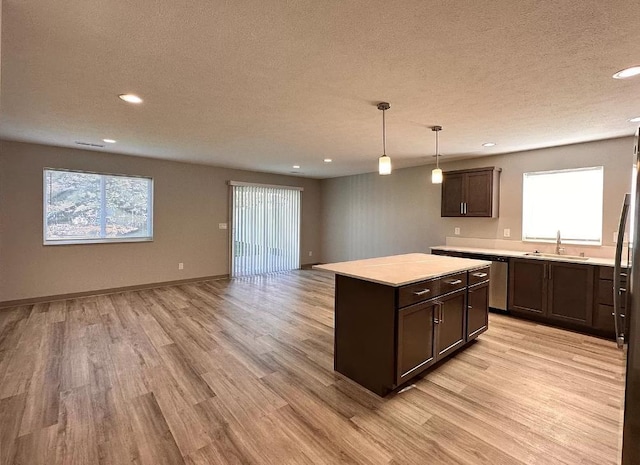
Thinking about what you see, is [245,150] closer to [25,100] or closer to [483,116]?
[25,100]

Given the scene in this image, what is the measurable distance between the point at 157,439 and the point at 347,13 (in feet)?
8.67

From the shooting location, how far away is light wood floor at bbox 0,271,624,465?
175 cm

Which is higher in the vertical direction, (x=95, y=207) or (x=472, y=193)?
(x=472, y=193)

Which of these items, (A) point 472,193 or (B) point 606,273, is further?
(A) point 472,193

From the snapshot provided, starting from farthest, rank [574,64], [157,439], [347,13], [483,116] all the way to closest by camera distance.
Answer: [483,116]
[574,64]
[157,439]
[347,13]

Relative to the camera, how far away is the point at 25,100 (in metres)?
2.76

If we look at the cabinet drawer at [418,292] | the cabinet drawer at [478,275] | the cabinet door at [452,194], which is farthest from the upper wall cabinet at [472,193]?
the cabinet drawer at [418,292]

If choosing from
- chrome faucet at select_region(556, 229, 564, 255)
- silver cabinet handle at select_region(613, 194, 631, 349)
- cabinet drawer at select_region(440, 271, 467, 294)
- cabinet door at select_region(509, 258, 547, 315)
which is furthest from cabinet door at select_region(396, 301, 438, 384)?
chrome faucet at select_region(556, 229, 564, 255)

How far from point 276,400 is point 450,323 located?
5.48ft

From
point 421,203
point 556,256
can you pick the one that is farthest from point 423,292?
point 421,203

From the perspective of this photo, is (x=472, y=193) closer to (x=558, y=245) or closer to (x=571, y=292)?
(x=558, y=245)

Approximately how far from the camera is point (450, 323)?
9.12ft

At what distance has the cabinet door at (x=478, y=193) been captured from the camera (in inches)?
185

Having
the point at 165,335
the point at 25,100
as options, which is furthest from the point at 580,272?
the point at 25,100
